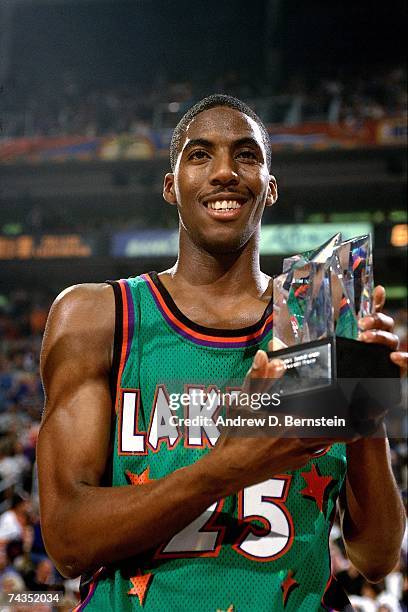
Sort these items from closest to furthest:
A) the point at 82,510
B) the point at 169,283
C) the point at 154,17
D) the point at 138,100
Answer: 1. the point at 82,510
2. the point at 169,283
3. the point at 154,17
4. the point at 138,100

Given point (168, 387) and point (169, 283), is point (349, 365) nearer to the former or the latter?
point (168, 387)

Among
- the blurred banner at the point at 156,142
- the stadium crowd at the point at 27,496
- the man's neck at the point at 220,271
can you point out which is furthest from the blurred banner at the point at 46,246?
the man's neck at the point at 220,271

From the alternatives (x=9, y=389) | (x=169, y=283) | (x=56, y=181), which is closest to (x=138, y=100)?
(x=56, y=181)

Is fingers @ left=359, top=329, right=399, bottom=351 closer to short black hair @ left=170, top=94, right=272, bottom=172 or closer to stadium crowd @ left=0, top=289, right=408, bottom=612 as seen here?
short black hair @ left=170, top=94, right=272, bottom=172

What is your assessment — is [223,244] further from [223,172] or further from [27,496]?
[27,496]

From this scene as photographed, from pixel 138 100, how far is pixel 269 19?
252 centimetres

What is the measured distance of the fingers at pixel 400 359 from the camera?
Result: 3.20ft

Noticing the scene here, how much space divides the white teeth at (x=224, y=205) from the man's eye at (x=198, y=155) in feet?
0.41

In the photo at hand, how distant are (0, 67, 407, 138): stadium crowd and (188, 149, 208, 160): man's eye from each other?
1022 cm

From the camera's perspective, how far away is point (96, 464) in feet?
4.29

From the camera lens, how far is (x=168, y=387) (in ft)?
4.63

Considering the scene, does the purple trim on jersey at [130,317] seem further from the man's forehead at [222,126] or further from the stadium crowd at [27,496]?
the stadium crowd at [27,496]

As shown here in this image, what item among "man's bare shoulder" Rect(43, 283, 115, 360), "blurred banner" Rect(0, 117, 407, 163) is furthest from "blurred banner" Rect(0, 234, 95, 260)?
"man's bare shoulder" Rect(43, 283, 115, 360)

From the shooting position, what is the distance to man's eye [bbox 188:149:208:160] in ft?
5.01
